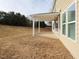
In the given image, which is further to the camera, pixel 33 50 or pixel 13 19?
pixel 13 19

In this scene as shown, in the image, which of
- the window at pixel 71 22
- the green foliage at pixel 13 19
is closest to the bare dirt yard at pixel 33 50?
the window at pixel 71 22

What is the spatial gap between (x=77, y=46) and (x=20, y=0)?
31.5 metres

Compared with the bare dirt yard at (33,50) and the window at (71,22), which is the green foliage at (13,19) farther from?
the window at (71,22)

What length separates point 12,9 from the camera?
50531mm

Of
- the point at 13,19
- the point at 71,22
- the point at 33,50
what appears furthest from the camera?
the point at 13,19

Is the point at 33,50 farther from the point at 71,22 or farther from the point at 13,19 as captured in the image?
the point at 13,19

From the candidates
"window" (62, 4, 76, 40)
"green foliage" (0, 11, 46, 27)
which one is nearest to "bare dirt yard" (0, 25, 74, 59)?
"window" (62, 4, 76, 40)

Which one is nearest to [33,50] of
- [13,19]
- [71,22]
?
[71,22]

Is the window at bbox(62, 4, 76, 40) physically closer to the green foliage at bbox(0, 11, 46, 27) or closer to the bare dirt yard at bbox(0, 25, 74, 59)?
the bare dirt yard at bbox(0, 25, 74, 59)

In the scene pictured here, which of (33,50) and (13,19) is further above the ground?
(13,19)

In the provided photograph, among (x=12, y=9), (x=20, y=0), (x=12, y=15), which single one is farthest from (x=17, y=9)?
(x=20, y=0)

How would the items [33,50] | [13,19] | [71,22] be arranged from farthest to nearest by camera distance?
[13,19] → [33,50] → [71,22]

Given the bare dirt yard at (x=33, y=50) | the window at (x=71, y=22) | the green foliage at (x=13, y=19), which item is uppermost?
the green foliage at (x=13, y=19)

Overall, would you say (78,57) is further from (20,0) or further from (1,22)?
(1,22)
